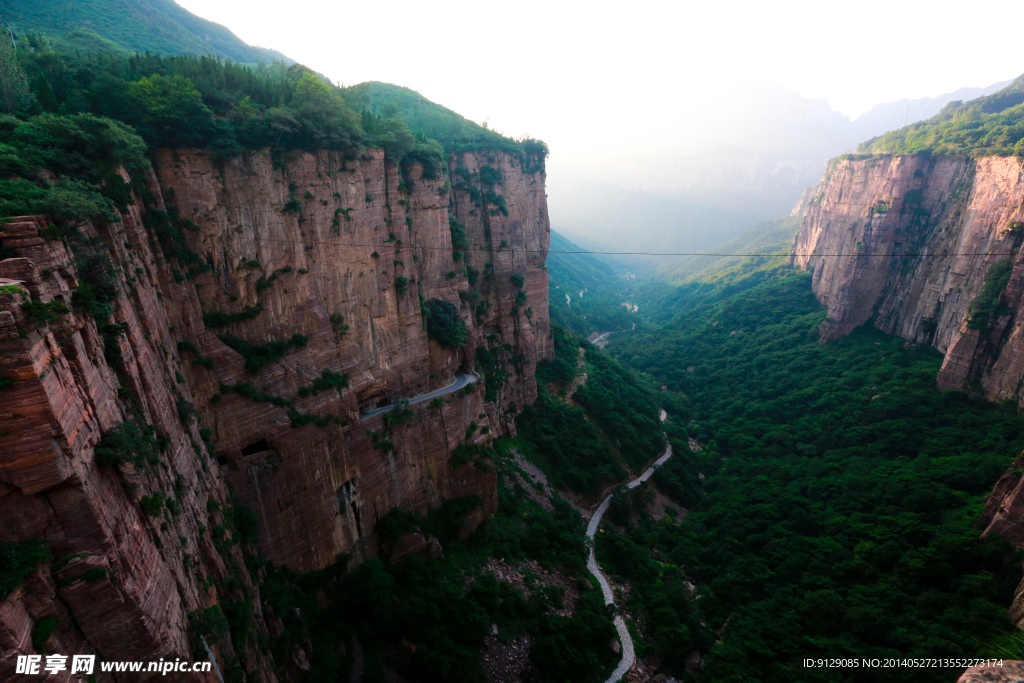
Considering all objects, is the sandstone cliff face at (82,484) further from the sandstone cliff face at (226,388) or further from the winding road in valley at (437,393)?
the winding road in valley at (437,393)

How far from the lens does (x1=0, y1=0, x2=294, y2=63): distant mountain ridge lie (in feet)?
107

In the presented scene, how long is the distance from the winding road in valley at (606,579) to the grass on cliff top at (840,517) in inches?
74.8

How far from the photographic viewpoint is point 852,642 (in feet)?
81.1

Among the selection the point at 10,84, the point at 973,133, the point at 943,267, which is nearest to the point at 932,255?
the point at 943,267

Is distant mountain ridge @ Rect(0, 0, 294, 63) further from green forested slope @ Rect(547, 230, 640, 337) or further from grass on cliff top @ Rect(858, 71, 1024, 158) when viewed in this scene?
grass on cliff top @ Rect(858, 71, 1024, 158)

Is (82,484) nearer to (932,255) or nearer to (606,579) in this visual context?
(606,579)

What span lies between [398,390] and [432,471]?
19.1 ft

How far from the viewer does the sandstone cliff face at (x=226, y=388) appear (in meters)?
10.5

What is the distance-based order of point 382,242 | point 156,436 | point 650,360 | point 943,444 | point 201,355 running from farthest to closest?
point 650,360, point 943,444, point 382,242, point 201,355, point 156,436

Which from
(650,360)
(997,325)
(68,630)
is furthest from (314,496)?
(650,360)

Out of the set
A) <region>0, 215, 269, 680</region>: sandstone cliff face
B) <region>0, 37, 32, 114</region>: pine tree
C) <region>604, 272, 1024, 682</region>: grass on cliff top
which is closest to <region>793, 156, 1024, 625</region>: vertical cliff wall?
<region>604, 272, 1024, 682</region>: grass on cliff top

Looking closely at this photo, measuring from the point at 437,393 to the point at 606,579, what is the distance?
65.8 ft

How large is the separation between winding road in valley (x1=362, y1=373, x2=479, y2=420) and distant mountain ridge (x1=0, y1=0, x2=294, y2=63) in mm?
26866

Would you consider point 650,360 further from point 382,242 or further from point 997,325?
point 382,242
